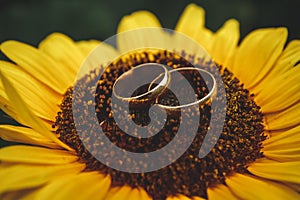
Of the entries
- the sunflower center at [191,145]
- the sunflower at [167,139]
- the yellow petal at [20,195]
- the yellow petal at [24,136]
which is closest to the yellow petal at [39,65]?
the sunflower at [167,139]

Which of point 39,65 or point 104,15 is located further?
point 104,15

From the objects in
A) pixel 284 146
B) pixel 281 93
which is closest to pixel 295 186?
pixel 284 146

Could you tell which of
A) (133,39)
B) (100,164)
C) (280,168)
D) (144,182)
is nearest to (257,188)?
(280,168)

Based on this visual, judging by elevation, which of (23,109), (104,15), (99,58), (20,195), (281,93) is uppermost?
(104,15)

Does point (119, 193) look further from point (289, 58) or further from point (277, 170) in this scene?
point (289, 58)

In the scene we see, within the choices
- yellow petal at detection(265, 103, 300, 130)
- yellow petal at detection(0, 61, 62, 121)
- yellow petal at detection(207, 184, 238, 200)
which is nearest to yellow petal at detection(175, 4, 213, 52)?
yellow petal at detection(265, 103, 300, 130)

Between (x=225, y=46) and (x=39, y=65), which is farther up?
(x=225, y=46)

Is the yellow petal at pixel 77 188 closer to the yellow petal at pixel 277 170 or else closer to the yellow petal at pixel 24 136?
the yellow petal at pixel 24 136

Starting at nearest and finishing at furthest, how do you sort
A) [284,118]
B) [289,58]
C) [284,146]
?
[284,146] < [284,118] < [289,58]
